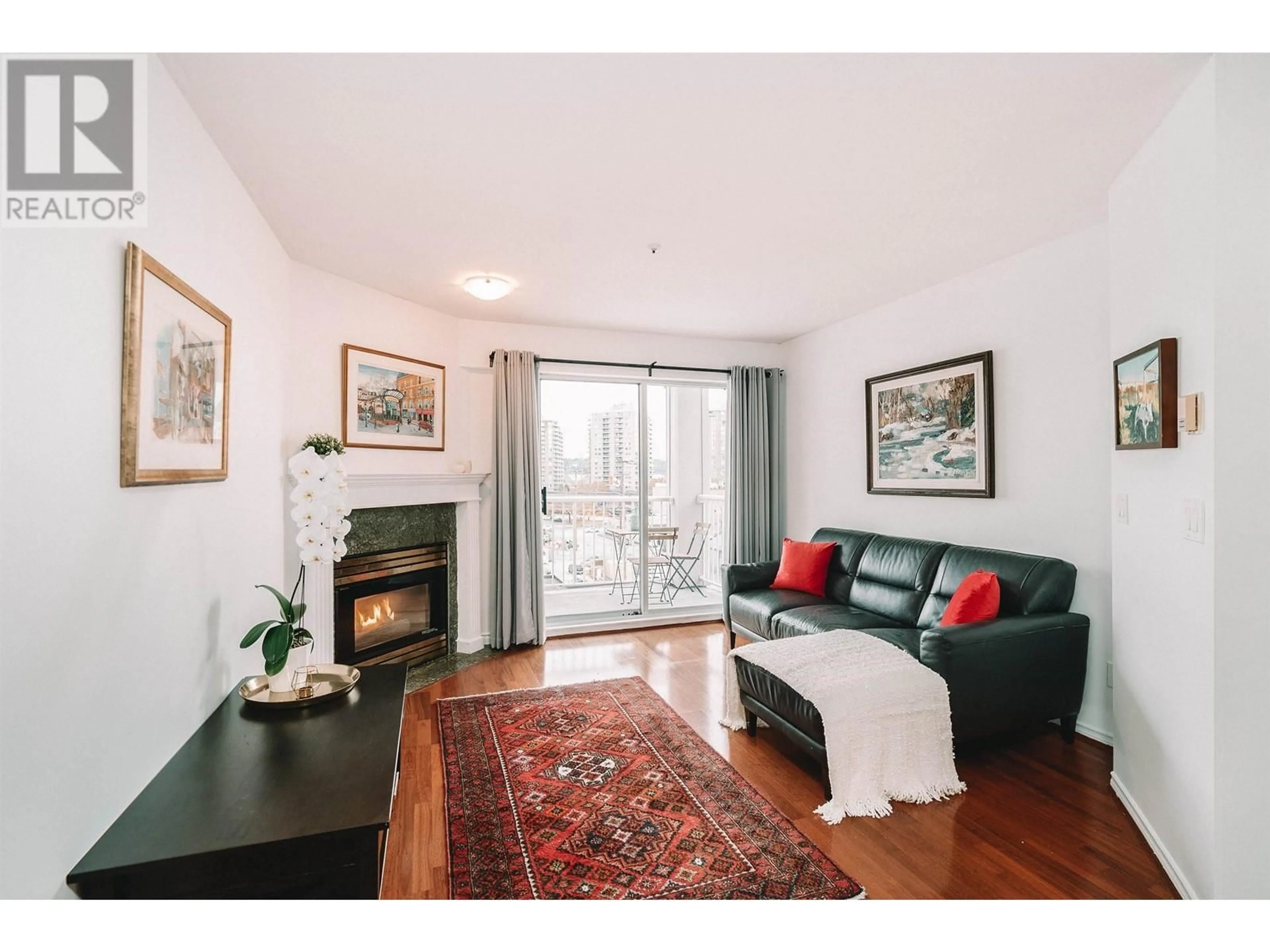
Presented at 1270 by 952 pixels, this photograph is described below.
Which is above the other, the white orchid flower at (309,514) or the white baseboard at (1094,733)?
the white orchid flower at (309,514)

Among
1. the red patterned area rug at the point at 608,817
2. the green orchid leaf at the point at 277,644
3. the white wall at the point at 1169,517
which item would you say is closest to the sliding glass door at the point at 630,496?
the red patterned area rug at the point at 608,817

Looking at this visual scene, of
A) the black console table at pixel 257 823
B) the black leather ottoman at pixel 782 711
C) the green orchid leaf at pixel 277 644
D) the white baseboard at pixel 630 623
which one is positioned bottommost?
the white baseboard at pixel 630 623

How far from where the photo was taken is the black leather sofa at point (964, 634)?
8.87 feet

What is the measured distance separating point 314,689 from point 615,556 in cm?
366

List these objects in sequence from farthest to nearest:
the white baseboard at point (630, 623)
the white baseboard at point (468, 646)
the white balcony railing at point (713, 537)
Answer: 1. the white balcony railing at point (713, 537)
2. the white baseboard at point (630, 623)
3. the white baseboard at point (468, 646)

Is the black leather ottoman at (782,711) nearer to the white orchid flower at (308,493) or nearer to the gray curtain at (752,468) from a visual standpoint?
the white orchid flower at (308,493)

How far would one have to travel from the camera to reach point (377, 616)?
4270mm

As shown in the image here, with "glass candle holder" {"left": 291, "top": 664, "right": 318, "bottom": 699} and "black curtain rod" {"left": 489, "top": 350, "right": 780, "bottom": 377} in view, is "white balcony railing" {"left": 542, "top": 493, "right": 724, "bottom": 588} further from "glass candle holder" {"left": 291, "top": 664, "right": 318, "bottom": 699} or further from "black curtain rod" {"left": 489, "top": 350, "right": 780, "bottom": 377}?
"glass candle holder" {"left": 291, "top": 664, "right": 318, "bottom": 699}

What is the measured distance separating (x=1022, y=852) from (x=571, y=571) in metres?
4.07

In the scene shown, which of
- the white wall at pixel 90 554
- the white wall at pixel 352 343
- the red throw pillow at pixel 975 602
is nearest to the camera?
the white wall at pixel 90 554

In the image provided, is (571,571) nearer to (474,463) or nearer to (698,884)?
(474,463)

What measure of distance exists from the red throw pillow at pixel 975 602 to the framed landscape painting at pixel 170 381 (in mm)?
3167

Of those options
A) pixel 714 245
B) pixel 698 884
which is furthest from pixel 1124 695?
pixel 714 245

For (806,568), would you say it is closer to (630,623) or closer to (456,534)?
(630,623)
